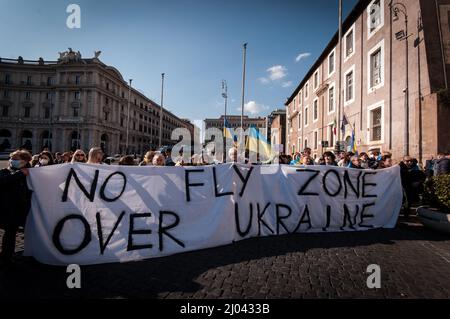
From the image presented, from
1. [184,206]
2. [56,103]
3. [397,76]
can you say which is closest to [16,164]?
[184,206]

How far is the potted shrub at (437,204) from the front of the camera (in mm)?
5414

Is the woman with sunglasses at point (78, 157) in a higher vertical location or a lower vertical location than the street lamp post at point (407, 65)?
lower

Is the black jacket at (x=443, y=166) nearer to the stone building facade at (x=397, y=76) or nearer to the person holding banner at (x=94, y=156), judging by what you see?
the stone building facade at (x=397, y=76)

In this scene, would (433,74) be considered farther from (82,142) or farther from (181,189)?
(82,142)

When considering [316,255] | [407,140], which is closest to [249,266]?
[316,255]

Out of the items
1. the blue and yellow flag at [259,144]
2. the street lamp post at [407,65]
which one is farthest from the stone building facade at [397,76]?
the blue and yellow flag at [259,144]

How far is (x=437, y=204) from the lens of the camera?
19.1 ft

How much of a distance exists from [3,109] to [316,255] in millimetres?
82108

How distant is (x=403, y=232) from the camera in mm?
5562

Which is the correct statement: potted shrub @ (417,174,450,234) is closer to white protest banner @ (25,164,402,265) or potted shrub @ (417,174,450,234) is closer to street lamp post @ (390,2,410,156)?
white protest banner @ (25,164,402,265)

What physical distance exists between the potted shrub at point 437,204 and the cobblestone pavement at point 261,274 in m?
0.98

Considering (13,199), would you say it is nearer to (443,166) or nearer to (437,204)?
(437,204)

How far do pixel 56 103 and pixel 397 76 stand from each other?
70775 millimetres

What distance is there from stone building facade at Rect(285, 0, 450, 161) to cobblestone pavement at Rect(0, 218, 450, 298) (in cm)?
920
